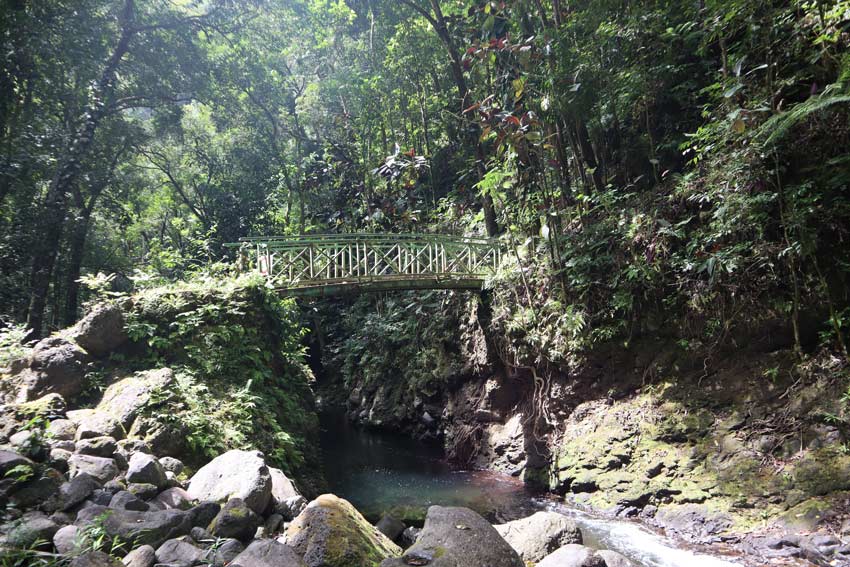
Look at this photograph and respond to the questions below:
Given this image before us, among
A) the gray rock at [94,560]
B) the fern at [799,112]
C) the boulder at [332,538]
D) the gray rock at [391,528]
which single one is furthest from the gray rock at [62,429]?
the fern at [799,112]

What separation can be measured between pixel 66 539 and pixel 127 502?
0.64m

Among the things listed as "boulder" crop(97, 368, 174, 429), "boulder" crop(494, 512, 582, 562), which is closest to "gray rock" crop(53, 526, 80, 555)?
"boulder" crop(97, 368, 174, 429)

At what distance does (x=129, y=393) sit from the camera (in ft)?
18.7

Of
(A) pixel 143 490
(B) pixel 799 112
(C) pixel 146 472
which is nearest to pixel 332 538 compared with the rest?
(A) pixel 143 490

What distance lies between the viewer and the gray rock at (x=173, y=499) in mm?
4102

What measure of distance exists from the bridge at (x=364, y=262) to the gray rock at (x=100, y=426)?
364cm

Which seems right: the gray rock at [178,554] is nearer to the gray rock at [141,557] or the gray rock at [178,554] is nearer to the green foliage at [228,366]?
the gray rock at [141,557]

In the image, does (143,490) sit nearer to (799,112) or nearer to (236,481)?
(236,481)

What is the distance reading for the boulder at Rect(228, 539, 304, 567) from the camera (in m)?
3.22

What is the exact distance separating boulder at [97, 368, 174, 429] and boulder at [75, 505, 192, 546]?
2049mm

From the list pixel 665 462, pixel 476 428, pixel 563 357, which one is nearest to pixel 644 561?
pixel 665 462

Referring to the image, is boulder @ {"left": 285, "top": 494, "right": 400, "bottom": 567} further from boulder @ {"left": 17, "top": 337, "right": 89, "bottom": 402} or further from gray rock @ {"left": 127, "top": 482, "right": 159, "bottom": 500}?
boulder @ {"left": 17, "top": 337, "right": 89, "bottom": 402}

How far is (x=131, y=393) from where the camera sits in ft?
18.6

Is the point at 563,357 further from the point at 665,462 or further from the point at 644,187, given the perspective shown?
the point at 644,187
